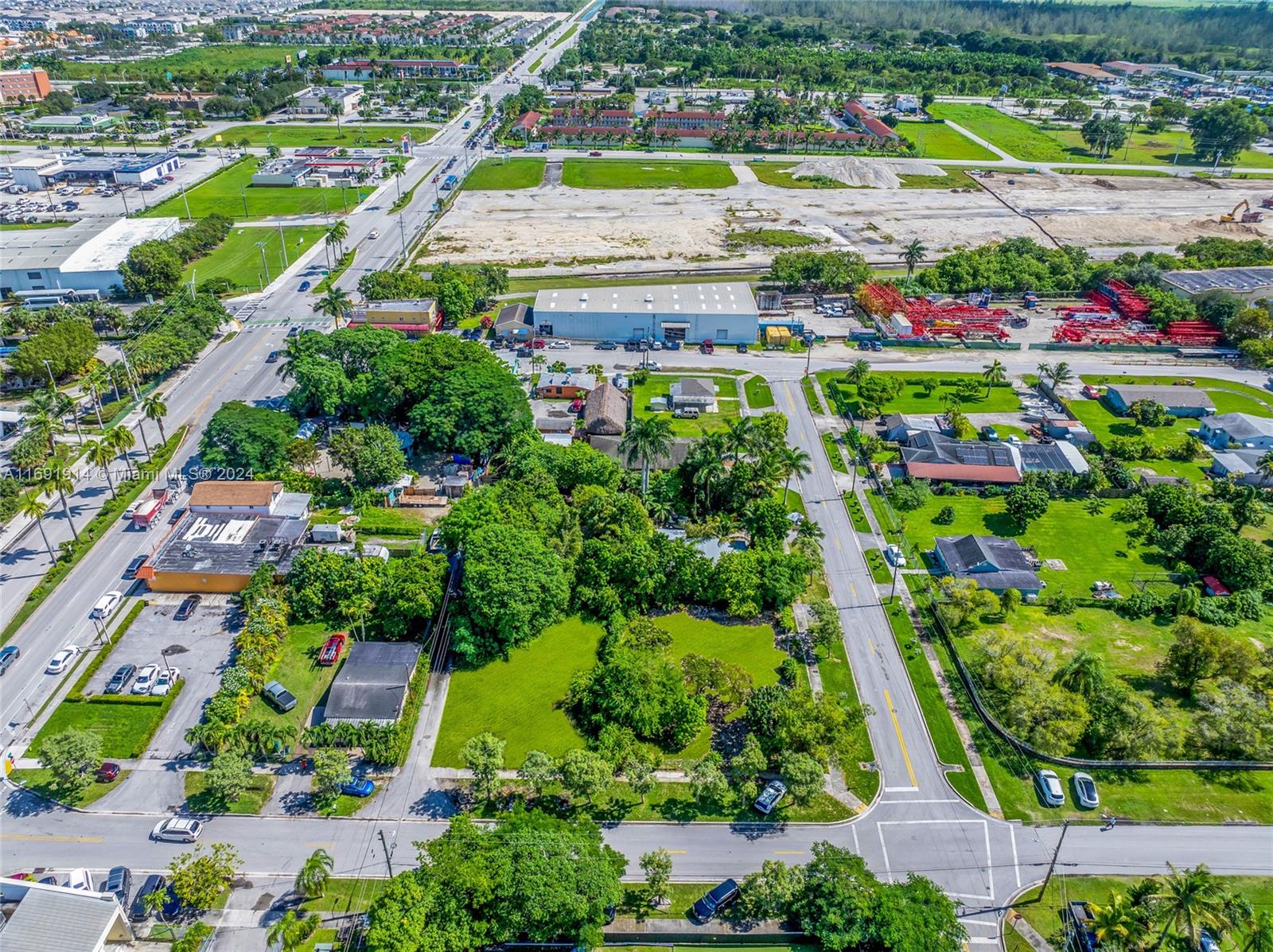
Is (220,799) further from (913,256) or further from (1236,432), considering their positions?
(913,256)

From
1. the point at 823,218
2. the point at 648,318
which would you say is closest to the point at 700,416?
the point at 648,318

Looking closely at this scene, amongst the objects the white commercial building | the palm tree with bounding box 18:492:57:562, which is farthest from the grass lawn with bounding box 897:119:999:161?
the palm tree with bounding box 18:492:57:562

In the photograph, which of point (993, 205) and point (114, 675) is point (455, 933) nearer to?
point (114, 675)

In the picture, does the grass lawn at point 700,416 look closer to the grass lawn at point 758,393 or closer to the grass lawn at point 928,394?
the grass lawn at point 758,393

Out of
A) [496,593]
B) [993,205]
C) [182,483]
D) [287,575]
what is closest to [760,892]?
[496,593]

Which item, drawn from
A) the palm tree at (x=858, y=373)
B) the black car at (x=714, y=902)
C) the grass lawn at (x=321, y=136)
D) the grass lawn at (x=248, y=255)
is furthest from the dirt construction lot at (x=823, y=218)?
the black car at (x=714, y=902)
